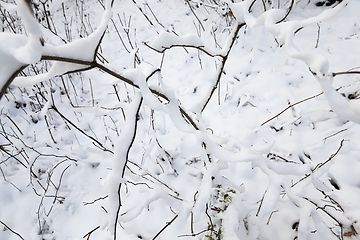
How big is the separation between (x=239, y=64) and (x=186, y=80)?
1.78ft

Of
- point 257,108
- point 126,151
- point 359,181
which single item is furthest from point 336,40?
point 126,151

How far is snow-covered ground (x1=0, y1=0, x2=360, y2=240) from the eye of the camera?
0.50 m

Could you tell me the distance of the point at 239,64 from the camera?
1867 millimetres

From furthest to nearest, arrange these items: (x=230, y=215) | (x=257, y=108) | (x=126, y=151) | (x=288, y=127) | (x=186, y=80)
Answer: (x=186, y=80) < (x=257, y=108) < (x=288, y=127) < (x=230, y=215) < (x=126, y=151)

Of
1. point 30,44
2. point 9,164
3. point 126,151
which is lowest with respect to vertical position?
point 126,151

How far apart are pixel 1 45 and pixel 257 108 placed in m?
1.49

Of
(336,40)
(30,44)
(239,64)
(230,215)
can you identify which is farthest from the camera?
(239,64)

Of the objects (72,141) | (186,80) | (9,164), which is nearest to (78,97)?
(72,141)

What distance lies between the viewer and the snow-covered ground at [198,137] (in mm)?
499

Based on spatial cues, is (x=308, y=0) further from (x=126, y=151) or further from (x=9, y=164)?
(x=9, y=164)

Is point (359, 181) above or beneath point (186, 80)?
beneath

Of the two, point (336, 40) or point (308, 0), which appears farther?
point (308, 0)

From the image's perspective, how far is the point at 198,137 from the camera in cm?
62

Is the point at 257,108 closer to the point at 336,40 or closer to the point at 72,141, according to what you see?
the point at 336,40
